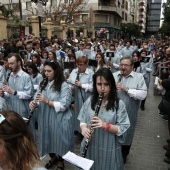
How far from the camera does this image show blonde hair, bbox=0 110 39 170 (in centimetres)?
156

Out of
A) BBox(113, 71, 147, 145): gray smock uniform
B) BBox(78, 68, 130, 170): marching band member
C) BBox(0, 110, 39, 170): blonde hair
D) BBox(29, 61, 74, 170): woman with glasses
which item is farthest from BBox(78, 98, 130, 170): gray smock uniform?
BBox(0, 110, 39, 170): blonde hair

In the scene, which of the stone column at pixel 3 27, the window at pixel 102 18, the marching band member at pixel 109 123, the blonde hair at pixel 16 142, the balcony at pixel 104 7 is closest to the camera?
the blonde hair at pixel 16 142

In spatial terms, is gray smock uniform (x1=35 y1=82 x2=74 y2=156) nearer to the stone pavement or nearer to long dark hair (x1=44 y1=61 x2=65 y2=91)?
long dark hair (x1=44 y1=61 x2=65 y2=91)

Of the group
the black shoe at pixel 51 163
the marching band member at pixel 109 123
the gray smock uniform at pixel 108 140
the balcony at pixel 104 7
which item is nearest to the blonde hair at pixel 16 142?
the marching band member at pixel 109 123

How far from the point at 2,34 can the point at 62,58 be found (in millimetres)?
10252

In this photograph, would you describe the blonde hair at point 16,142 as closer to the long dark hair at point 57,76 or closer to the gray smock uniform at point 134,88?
the long dark hair at point 57,76

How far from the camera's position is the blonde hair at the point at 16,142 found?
156cm

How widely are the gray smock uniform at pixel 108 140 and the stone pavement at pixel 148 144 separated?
154 cm

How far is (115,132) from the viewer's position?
2760 millimetres

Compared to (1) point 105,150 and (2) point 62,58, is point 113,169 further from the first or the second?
(2) point 62,58

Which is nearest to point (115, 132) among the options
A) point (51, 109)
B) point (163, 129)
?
point (51, 109)

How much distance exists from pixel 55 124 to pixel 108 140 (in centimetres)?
135

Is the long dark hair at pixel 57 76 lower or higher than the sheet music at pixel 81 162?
higher

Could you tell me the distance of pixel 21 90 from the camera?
167 inches
